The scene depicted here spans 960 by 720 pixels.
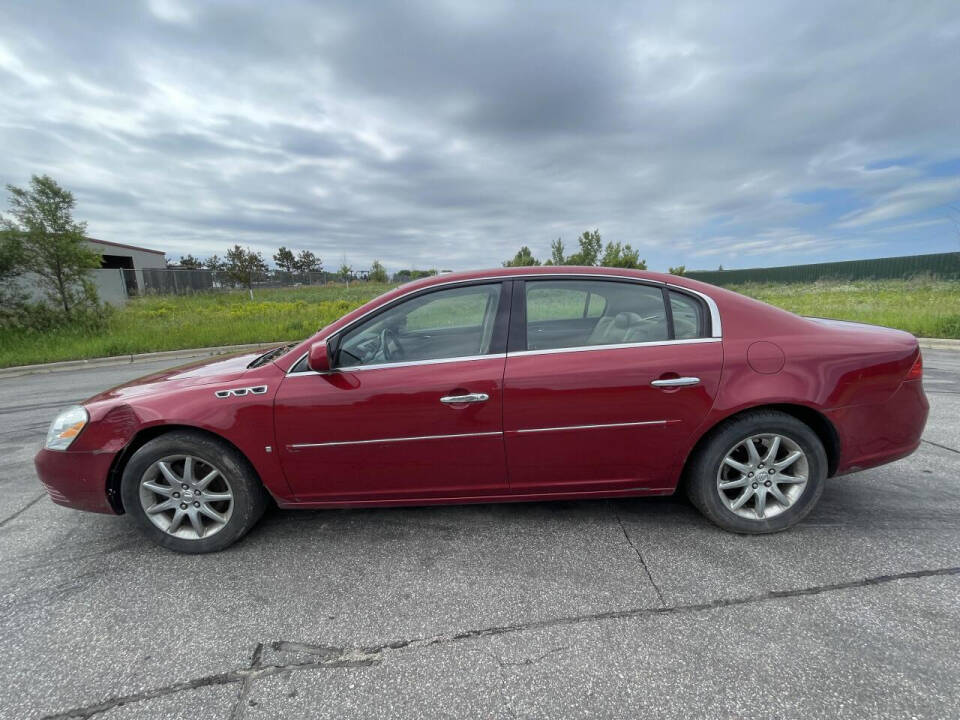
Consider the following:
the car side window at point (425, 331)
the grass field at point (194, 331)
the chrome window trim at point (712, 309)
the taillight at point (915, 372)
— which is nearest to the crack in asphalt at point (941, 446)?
the taillight at point (915, 372)

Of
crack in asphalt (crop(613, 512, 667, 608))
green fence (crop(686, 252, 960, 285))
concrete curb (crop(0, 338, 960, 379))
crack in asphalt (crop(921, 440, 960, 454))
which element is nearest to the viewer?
crack in asphalt (crop(613, 512, 667, 608))

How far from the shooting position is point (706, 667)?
68.4 inches

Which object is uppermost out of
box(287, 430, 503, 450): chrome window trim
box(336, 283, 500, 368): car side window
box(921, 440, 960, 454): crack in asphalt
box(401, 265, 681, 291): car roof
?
box(401, 265, 681, 291): car roof

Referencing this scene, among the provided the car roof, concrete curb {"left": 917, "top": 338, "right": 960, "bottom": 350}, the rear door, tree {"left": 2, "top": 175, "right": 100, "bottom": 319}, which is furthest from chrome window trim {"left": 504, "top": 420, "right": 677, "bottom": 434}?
tree {"left": 2, "top": 175, "right": 100, "bottom": 319}

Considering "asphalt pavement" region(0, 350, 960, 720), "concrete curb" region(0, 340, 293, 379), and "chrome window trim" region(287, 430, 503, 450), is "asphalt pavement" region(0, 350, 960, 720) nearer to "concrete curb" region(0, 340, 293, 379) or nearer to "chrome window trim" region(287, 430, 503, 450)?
"chrome window trim" region(287, 430, 503, 450)

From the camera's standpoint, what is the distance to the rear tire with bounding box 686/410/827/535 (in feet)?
8.13

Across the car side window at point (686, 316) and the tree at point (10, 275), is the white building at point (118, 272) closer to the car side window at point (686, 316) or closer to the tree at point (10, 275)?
the tree at point (10, 275)

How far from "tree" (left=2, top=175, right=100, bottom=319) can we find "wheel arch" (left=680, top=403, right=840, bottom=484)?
14.9m

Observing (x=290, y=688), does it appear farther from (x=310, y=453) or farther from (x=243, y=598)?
(x=310, y=453)

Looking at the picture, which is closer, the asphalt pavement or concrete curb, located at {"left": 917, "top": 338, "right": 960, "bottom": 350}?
the asphalt pavement

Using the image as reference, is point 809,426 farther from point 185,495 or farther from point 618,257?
point 618,257

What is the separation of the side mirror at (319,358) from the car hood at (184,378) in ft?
1.71

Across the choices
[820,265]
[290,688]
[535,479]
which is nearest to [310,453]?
[290,688]

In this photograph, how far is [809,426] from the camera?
2.57 metres
